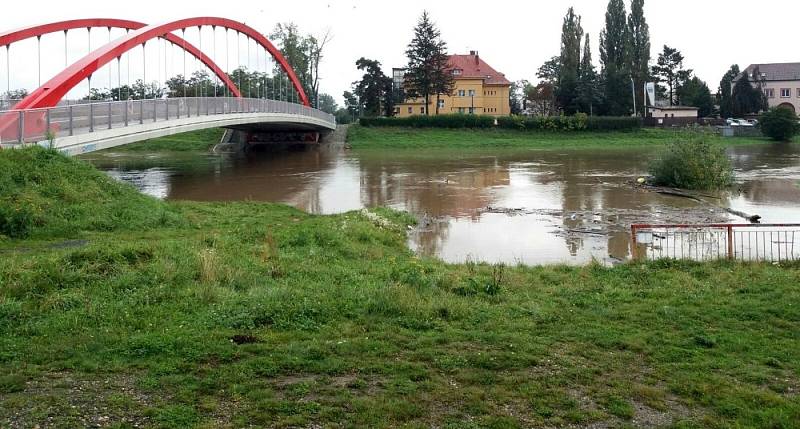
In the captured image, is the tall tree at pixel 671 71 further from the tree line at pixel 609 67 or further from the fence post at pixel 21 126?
the fence post at pixel 21 126

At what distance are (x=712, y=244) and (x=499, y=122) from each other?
171ft

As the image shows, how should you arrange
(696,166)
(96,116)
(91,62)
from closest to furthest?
(96,116) < (91,62) < (696,166)

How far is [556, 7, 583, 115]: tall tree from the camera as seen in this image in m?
74.1

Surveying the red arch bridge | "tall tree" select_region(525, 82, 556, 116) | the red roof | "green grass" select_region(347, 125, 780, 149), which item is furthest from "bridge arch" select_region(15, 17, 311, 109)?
"tall tree" select_region(525, 82, 556, 116)

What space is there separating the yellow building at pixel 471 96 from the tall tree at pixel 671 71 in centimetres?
2082

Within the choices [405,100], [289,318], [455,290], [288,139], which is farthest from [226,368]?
[405,100]

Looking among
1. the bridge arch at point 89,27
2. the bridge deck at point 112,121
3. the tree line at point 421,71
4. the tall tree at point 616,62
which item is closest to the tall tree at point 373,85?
the tree line at point 421,71

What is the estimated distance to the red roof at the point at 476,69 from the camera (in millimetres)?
81250

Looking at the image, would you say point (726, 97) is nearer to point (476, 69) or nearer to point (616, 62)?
point (616, 62)

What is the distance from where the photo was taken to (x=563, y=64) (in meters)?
75.7

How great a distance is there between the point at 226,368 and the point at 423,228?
13.1 meters

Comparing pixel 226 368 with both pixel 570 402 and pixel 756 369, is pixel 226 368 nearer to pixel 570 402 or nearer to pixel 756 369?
pixel 570 402

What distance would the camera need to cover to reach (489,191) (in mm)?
27844

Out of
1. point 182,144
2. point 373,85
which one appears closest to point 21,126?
point 182,144
